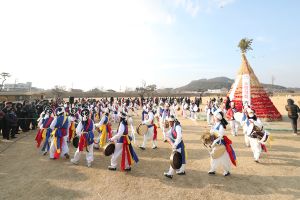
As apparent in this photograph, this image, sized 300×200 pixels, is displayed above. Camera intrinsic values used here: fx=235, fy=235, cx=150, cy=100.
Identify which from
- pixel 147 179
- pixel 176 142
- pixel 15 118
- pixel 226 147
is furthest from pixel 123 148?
pixel 15 118

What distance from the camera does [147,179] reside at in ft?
21.5

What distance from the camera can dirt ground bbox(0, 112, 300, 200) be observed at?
5.66 meters

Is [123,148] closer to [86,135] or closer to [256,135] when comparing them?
[86,135]

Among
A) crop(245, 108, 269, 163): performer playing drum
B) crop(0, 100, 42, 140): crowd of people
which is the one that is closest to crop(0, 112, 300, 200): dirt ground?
crop(245, 108, 269, 163): performer playing drum

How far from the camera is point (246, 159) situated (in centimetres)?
844

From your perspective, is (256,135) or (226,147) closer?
(226,147)

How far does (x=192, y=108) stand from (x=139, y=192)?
1482cm

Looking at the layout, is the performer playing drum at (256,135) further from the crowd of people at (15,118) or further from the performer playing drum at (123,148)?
the crowd of people at (15,118)

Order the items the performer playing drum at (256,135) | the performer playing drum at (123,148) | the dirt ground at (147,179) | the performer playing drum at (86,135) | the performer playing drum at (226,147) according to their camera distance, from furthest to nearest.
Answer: the performer playing drum at (256,135) → the performer playing drum at (86,135) → the performer playing drum at (123,148) → the performer playing drum at (226,147) → the dirt ground at (147,179)

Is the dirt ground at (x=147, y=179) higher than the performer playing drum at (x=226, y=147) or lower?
lower

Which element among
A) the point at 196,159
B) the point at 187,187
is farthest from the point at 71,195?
the point at 196,159

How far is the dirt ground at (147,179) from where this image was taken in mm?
5660

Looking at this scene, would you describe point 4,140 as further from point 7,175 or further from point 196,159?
point 196,159

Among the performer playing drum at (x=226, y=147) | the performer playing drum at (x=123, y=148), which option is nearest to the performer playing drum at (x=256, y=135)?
the performer playing drum at (x=226, y=147)
